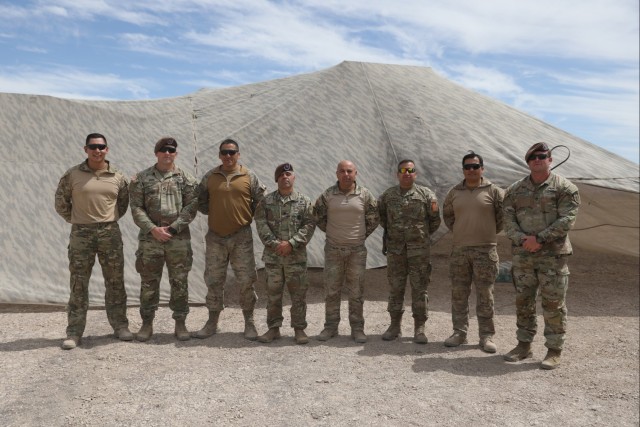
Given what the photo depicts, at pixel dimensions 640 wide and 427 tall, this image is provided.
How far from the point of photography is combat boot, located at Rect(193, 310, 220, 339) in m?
5.66

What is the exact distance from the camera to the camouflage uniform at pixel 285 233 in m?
5.41

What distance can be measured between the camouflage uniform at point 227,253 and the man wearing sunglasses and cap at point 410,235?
4.40 feet

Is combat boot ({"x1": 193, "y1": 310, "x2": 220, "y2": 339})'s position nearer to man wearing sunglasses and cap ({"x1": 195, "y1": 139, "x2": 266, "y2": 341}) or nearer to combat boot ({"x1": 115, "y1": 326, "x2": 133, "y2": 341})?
man wearing sunglasses and cap ({"x1": 195, "y1": 139, "x2": 266, "y2": 341})

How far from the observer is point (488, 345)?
5355 millimetres

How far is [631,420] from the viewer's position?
419cm

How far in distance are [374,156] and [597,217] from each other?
11.4 ft

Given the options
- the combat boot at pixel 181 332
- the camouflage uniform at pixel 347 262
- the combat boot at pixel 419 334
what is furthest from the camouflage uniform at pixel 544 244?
the combat boot at pixel 181 332

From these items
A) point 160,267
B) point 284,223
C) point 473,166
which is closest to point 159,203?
point 160,267

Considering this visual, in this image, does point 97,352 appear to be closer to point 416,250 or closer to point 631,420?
point 416,250

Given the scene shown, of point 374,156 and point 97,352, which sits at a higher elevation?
point 374,156

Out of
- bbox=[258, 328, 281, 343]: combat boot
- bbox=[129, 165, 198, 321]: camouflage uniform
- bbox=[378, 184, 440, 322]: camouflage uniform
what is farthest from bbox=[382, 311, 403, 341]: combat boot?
bbox=[129, 165, 198, 321]: camouflage uniform

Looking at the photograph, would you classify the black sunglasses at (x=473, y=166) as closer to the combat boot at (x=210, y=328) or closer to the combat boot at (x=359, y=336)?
the combat boot at (x=359, y=336)

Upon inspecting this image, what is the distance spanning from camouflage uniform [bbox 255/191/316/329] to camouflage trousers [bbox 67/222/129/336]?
139 cm

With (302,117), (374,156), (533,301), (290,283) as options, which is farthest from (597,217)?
(290,283)
